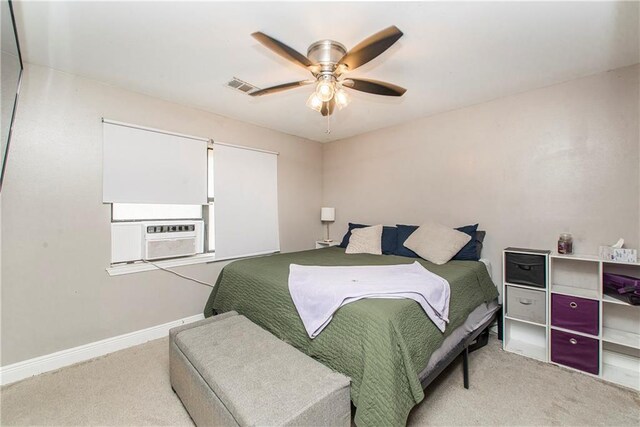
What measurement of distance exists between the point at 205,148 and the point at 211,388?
8.15 ft

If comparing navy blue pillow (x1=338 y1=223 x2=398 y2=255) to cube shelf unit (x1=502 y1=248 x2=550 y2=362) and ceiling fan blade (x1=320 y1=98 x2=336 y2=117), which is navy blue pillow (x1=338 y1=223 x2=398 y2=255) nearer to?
cube shelf unit (x1=502 y1=248 x2=550 y2=362)

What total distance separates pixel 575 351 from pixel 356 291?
75.6 inches

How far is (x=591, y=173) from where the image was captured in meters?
2.28

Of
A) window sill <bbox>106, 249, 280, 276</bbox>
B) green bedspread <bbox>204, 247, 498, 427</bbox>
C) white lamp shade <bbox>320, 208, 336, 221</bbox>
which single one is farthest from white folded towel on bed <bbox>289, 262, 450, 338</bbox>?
white lamp shade <bbox>320, 208, 336, 221</bbox>

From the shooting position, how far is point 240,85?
245cm

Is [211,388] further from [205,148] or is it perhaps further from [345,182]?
[345,182]

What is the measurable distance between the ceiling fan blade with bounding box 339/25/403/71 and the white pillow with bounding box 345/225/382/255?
2.11 meters

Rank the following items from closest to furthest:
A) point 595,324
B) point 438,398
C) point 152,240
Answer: point 438,398 → point 595,324 → point 152,240

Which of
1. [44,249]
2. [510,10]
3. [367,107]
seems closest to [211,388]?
[44,249]

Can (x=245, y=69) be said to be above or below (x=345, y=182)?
above

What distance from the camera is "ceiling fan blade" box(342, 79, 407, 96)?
1828 mm

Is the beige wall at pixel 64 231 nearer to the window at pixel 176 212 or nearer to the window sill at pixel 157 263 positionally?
the window sill at pixel 157 263

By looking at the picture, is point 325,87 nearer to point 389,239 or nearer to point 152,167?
point 152,167

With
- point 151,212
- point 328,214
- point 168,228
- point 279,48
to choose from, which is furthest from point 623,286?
point 151,212
